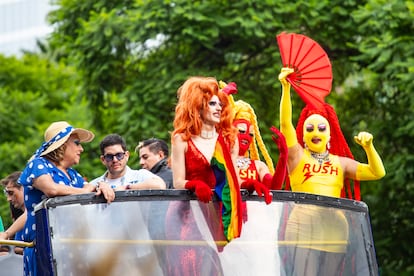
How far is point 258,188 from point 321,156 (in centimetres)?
189

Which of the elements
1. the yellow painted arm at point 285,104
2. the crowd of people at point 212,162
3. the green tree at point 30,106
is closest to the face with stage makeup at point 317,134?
the crowd of people at point 212,162

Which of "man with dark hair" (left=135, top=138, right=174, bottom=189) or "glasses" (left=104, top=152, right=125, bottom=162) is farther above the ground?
"glasses" (left=104, top=152, right=125, bottom=162)

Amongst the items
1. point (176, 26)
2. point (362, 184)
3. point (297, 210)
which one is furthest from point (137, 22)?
point (297, 210)

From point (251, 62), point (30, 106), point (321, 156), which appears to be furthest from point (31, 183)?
point (30, 106)

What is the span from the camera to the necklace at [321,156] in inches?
356

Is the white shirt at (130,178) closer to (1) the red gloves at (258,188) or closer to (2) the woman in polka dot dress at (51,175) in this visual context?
(2) the woman in polka dot dress at (51,175)

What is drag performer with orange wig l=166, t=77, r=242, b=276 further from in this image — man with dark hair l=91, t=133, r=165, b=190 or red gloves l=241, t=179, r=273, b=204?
man with dark hair l=91, t=133, r=165, b=190

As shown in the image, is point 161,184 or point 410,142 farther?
point 410,142

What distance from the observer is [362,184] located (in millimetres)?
20188

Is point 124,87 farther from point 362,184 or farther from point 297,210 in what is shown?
point 297,210

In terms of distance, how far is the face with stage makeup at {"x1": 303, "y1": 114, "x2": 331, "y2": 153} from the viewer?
9.11m

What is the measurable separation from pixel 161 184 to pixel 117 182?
123cm

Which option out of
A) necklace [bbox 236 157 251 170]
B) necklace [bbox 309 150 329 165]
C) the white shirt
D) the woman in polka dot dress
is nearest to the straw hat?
the woman in polka dot dress

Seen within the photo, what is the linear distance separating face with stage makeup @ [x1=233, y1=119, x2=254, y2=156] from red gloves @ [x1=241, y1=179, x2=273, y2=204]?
1361 mm
